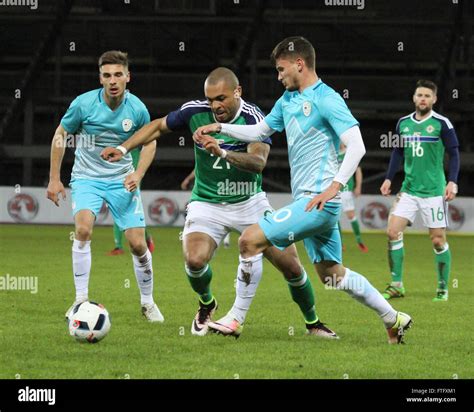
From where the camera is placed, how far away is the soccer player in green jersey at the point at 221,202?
24.8 ft

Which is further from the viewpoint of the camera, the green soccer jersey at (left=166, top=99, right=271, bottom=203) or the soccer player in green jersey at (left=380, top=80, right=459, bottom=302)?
the soccer player in green jersey at (left=380, top=80, right=459, bottom=302)

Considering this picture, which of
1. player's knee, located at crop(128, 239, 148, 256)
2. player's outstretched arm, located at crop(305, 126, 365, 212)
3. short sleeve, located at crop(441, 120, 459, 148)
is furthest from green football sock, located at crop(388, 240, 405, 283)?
player's outstretched arm, located at crop(305, 126, 365, 212)

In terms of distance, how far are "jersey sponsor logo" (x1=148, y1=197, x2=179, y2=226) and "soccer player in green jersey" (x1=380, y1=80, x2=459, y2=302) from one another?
12862 mm

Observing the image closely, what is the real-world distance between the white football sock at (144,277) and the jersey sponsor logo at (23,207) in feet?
51.9

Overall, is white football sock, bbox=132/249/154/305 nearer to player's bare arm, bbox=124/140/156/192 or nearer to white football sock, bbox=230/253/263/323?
player's bare arm, bbox=124/140/156/192

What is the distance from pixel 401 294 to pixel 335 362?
14.7ft

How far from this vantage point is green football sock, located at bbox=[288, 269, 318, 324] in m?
7.71

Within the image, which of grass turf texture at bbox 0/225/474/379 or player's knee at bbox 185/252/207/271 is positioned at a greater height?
player's knee at bbox 185/252/207/271

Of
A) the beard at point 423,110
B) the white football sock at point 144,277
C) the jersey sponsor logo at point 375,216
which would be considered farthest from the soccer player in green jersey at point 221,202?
the jersey sponsor logo at point 375,216

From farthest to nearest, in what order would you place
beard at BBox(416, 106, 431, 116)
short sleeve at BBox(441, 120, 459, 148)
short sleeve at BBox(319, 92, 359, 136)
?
beard at BBox(416, 106, 431, 116) < short sleeve at BBox(441, 120, 459, 148) < short sleeve at BBox(319, 92, 359, 136)

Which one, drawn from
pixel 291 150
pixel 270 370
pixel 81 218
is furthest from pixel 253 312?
pixel 270 370

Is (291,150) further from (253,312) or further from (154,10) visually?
(154,10)

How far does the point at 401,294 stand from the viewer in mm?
10852

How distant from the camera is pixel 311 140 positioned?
702 centimetres
